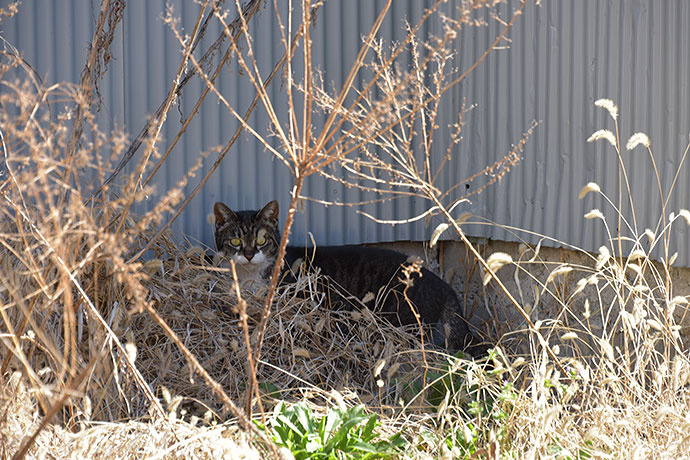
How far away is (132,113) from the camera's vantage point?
403 centimetres

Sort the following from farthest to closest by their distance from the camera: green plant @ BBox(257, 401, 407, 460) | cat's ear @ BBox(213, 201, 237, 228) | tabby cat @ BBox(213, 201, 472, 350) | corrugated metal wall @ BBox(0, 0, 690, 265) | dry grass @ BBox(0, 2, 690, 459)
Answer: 1. cat's ear @ BBox(213, 201, 237, 228)
2. tabby cat @ BBox(213, 201, 472, 350)
3. corrugated metal wall @ BBox(0, 0, 690, 265)
4. green plant @ BBox(257, 401, 407, 460)
5. dry grass @ BBox(0, 2, 690, 459)

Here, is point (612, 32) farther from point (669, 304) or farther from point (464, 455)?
point (464, 455)

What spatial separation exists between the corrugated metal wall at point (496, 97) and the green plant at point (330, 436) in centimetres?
170

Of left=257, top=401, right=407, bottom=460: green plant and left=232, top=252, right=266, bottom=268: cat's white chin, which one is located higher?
left=232, top=252, right=266, bottom=268: cat's white chin

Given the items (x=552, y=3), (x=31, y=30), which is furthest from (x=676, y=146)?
(x=31, y=30)

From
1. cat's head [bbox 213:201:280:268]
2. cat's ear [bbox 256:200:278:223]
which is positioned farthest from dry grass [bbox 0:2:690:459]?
cat's ear [bbox 256:200:278:223]

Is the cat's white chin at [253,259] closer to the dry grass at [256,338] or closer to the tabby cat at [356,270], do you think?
the tabby cat at [356,270]

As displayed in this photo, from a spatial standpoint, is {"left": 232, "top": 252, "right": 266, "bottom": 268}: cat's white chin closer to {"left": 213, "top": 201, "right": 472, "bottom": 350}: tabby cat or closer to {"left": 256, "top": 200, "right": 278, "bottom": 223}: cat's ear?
{"left": 213, "top": 201, "right": 472, "bottom": 350}: tabby cat

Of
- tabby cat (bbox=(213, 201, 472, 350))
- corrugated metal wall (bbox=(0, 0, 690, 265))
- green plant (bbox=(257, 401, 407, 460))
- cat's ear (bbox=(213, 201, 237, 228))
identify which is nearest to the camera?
green plant (bbox=(257, 401, 407, 460))

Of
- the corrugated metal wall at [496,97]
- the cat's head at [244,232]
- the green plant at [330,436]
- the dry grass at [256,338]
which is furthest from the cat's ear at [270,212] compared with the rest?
the green plant at [330,436]

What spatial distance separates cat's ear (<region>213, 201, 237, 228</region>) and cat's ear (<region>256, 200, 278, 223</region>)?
0.47 ft

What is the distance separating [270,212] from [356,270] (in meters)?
0.57

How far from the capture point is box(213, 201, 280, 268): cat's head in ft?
13.3

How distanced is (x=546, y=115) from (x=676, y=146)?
2.18ft
